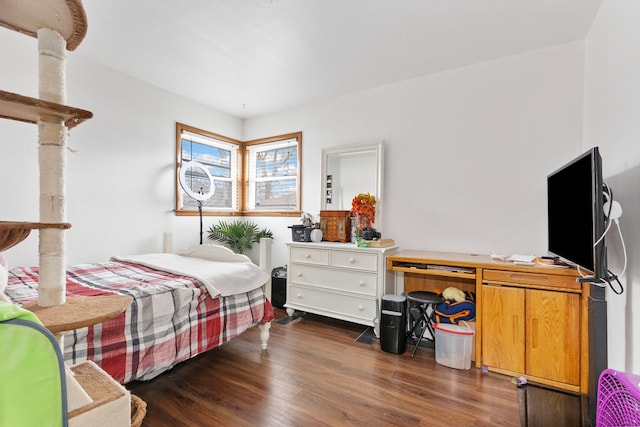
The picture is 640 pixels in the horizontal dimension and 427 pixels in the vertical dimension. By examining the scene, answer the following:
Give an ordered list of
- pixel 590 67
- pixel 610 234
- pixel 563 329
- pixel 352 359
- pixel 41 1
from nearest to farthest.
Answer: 1. pixel 41 1
2. pixel 610 234
3. pixel 563 329
4. pixel 590 67
5. pixel 352 359

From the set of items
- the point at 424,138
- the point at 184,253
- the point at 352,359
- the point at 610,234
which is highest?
the point at 424,138

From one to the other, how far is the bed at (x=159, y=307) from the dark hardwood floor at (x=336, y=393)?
22cm

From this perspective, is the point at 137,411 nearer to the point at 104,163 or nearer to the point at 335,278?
the point at 335,278

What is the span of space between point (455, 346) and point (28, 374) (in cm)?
244

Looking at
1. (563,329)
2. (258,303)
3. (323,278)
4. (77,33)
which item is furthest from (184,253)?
(563,329)

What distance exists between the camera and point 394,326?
2.49 meters

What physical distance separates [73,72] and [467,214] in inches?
146

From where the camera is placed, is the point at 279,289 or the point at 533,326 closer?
the point at 533,326

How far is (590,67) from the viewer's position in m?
2.21

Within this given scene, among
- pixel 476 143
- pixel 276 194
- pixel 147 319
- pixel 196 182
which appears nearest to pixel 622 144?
pixel 476 143

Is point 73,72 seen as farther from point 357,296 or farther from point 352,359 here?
point 352,359

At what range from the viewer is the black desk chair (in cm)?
239

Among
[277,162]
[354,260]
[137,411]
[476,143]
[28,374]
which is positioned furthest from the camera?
[277,162]

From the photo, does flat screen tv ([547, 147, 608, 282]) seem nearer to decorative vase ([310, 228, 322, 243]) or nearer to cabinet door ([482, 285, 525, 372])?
cabinet door ([482, 285, 525, 372])
